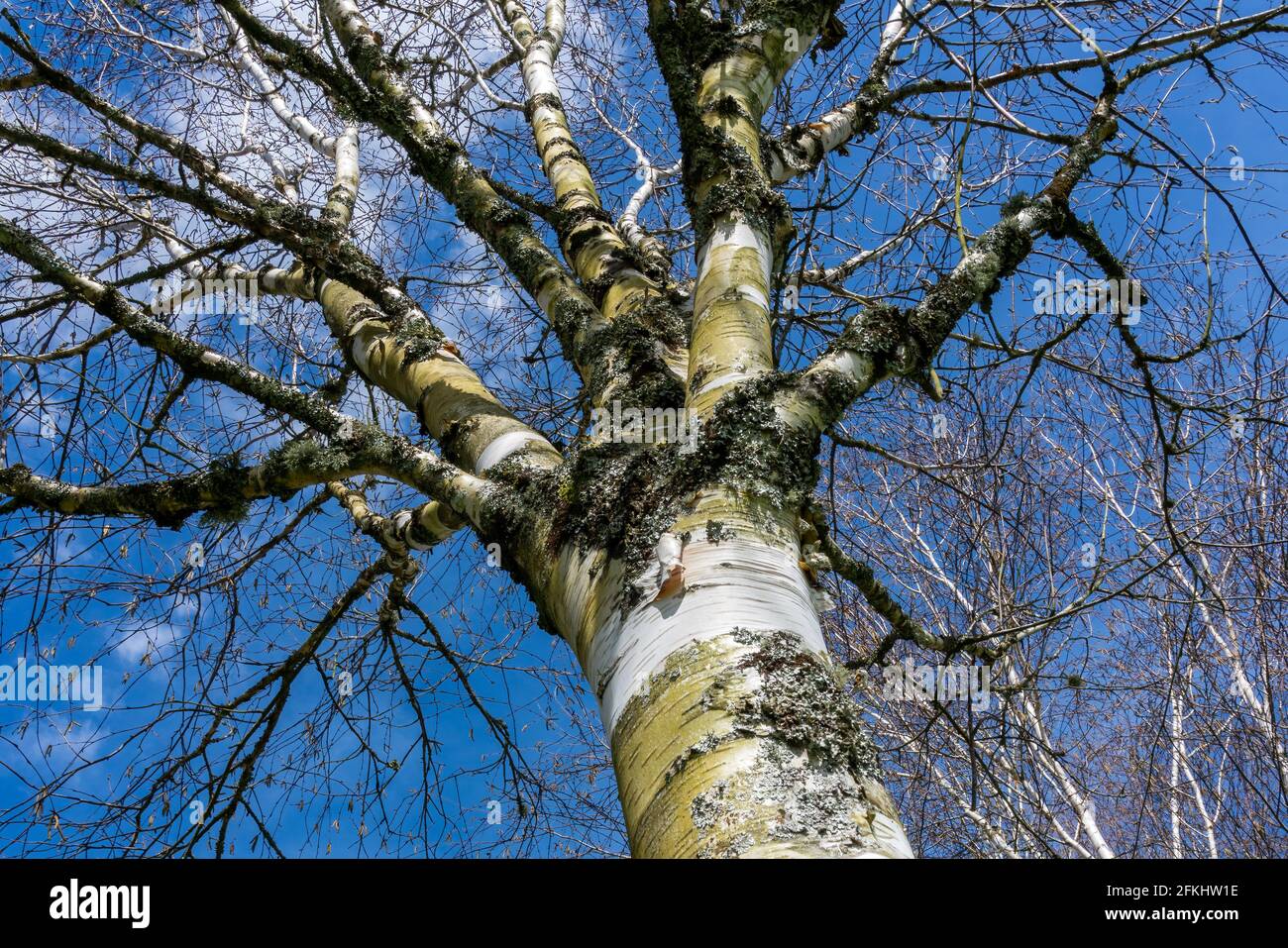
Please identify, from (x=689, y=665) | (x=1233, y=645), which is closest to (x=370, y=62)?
(x=689, y=665)

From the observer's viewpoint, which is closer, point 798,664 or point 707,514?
point 798,664

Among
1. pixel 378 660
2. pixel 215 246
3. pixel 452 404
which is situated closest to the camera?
pixel 452 404

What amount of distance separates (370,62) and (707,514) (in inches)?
95.2

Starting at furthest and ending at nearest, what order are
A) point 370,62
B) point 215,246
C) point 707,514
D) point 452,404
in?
point 370,62 < point 215,246 < point 452,404 < point 707,514

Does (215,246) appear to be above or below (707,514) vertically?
above

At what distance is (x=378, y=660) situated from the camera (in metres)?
3.47
